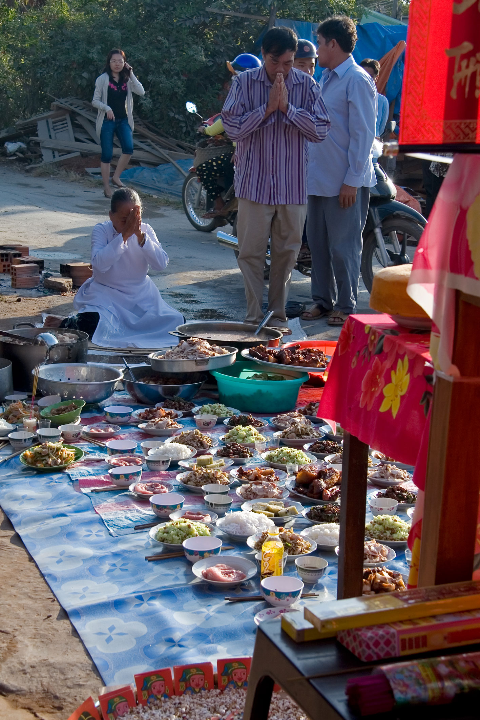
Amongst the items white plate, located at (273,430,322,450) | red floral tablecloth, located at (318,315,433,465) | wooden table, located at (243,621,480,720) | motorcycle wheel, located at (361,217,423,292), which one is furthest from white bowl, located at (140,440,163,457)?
motorcycle wheel, located at (361,217,423,292)

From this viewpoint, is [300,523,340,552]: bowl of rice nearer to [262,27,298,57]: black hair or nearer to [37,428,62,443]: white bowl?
[37,428,62,443]: white bowl

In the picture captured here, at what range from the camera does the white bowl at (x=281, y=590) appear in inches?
101

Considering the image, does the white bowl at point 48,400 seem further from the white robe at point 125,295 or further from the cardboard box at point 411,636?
the cardboard box at point 411,636

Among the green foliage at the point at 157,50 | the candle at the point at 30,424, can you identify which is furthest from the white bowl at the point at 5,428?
the green foliage at the point at 157,50

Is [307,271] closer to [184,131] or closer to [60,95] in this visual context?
[184,131]

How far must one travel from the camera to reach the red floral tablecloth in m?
1.92

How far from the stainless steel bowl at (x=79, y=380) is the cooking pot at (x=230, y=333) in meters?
0.54

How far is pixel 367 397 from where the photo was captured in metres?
2.19

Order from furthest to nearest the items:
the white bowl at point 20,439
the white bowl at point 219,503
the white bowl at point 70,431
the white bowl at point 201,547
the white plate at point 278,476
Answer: the white bowl at point 70,431 → the white bowl at point 20,439 → the white plate at point 278,476 → the white bowl at point 219,503 → the white bowl at point 201,547

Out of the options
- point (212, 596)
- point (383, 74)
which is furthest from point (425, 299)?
point (383, 74)

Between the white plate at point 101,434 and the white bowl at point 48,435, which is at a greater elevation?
the white bowl at point 48,435

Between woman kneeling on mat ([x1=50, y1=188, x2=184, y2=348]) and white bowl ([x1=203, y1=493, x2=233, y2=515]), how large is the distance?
7.94 ft

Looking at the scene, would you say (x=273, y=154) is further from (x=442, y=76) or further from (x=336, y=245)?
(x=442, y=76)

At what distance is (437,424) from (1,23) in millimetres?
20408
